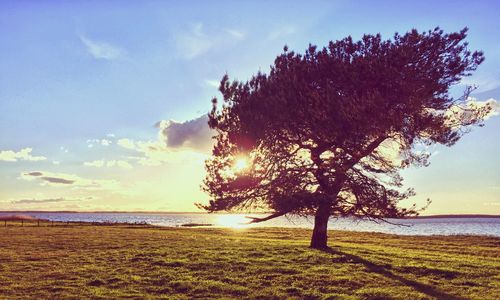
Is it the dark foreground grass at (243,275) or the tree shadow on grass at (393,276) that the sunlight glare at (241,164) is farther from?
the tree shadow on grass at (393,276)

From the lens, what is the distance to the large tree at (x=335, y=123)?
2189cm

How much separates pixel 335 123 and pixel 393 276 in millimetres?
7725

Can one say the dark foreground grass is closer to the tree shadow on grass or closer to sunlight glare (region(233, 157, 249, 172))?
the tree shadow on grass

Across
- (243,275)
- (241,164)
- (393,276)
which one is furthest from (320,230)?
(243,275)

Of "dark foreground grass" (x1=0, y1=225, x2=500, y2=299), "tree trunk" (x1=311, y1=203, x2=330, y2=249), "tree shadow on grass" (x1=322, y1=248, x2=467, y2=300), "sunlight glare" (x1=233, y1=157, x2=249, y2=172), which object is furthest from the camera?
"tree trunk" (x1=311, y1=203, x2=330, y2=249)

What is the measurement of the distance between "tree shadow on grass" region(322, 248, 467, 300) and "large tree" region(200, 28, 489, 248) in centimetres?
264

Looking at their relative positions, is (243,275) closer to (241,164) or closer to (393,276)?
(393,276)

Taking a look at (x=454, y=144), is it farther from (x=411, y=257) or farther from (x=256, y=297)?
(x=256, y=297)

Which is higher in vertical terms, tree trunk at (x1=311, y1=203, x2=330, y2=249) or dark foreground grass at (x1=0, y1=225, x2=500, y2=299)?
tree trunk at (x1=311, y1=203, x2=330, y2=249)

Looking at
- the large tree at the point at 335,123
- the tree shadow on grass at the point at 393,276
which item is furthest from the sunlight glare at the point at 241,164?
the tree shadow on grass at the point at 393,276

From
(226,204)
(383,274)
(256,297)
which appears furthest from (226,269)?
(383,274)

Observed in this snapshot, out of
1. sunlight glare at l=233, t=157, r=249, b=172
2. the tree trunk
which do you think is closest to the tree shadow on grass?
the tree trunk

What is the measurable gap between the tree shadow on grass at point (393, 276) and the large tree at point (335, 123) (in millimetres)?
2640

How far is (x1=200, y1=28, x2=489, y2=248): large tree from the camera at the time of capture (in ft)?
71.8
